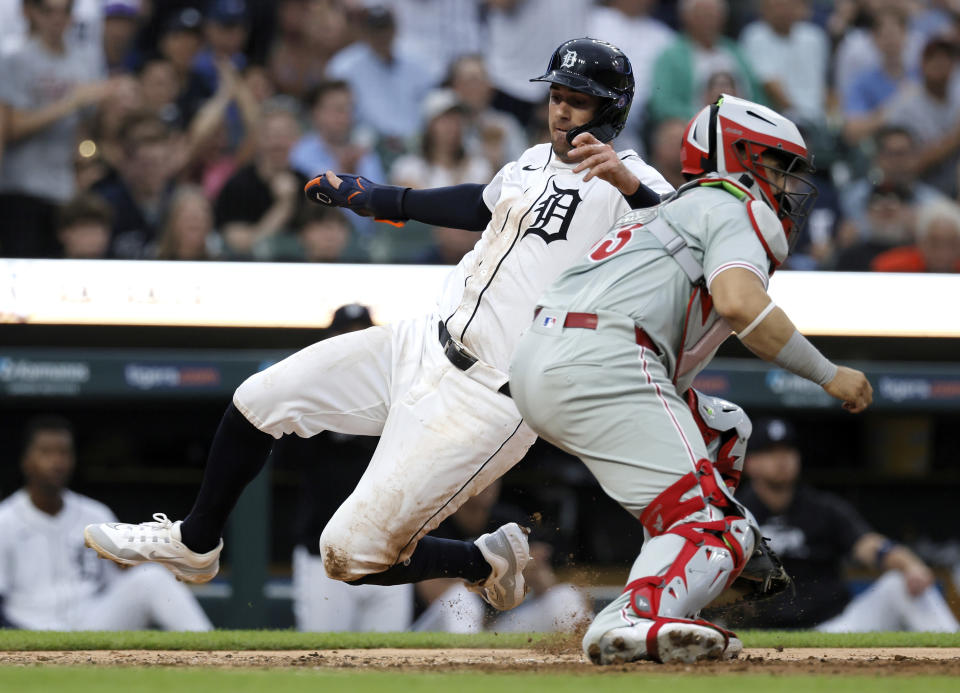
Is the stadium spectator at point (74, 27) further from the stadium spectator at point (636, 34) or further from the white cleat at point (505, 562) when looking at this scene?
the white cleat at point (505, 562)

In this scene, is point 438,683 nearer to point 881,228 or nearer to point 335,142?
point 335,142

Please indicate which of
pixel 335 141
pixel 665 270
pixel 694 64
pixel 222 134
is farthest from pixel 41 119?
pixel 665 270

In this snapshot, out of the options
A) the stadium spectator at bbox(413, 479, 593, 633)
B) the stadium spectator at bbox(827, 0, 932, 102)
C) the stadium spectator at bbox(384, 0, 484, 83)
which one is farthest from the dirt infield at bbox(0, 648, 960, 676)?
the stadium spectator at bbox(827, 0, 932, 102)

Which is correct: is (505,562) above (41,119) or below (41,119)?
below

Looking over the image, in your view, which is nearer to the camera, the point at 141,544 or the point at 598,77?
the point at 598,77

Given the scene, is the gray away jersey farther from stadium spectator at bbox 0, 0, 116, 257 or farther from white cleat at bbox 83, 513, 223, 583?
stadium spectator at bbox 0, 0, 116, 257

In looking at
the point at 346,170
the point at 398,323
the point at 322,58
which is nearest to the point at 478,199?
the point at 398,323

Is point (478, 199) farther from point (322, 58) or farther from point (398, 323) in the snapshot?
point (322, 58)
